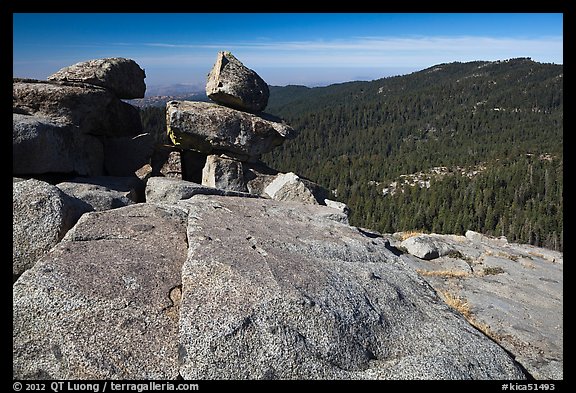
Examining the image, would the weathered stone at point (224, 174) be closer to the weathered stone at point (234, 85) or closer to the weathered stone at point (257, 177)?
the weathered stone at point (257, 177)

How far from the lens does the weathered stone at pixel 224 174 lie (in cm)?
2270

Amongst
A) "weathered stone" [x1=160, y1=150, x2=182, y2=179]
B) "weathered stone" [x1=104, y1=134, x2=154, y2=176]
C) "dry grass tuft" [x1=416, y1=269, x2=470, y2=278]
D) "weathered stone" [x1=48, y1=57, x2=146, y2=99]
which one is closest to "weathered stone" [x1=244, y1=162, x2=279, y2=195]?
"weathered stone" [x1=160, y1=150, x2=182, y2=179]

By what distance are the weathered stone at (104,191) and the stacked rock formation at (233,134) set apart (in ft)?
15.8

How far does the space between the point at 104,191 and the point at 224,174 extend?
739cm

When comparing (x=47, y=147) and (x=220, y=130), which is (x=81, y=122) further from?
(x=220, y=130)

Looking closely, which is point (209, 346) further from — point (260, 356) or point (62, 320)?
point (62, 320)

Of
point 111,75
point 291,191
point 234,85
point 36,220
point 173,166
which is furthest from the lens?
point 234,85

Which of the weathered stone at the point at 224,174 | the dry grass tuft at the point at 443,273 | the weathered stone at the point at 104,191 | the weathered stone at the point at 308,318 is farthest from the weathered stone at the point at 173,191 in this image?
the dry grass tuft at the point at 443,273

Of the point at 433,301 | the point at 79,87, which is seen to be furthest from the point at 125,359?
the point at 79,87

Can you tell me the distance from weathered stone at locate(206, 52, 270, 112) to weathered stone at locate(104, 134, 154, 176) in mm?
4789

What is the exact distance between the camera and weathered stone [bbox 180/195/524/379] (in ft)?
28.0

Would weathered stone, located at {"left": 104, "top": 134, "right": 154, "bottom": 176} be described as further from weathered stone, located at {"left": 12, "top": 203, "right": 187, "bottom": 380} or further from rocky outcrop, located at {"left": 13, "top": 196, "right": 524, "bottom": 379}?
weathered stone, located at {"left": 12, "top": 203, "right": 187, "bottom": 380}

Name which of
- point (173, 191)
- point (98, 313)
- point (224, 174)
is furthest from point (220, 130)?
point (98, 313)

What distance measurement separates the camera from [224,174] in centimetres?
2294
